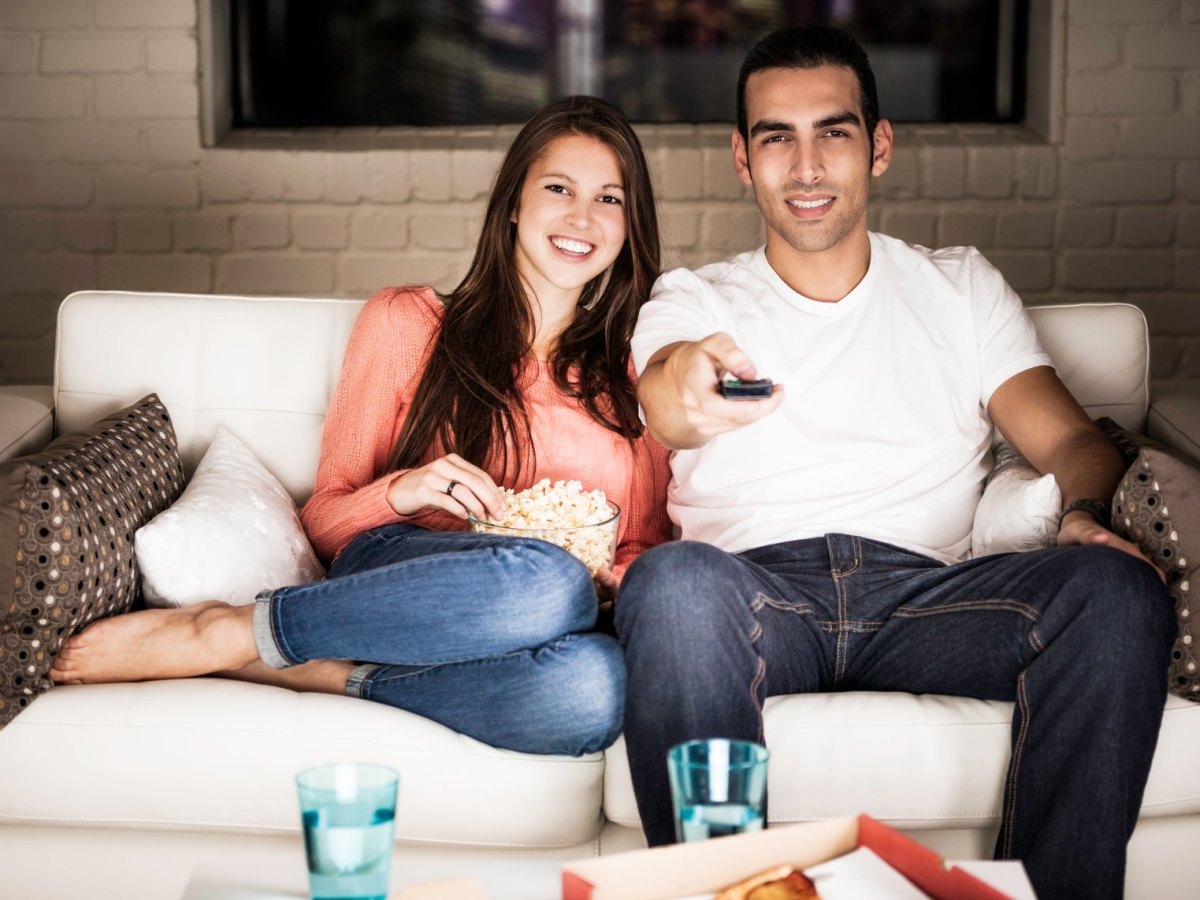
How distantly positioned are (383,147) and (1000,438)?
1.83 metres

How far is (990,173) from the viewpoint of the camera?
337 centimetres

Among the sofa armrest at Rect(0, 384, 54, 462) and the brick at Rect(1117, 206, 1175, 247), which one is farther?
the brick at Rect(1117, 206, 1175, 247)

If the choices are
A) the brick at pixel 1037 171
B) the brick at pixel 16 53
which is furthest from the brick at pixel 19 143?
the brick at pixel 1037 171

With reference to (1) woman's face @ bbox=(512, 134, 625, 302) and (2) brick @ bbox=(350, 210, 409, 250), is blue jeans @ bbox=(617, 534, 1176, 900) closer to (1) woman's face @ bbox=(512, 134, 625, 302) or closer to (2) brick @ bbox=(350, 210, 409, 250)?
(1) woman's face @ bbox=(512, 134, 625, 302)

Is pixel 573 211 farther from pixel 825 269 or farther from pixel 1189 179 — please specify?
pixel 1189 179

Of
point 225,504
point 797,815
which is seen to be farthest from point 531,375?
point 797,815

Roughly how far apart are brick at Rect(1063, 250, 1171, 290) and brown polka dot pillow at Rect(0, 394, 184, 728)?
2.41 m

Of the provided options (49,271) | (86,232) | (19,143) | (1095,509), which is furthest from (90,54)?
(1095,509)

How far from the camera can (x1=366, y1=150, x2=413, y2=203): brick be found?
3.34 metres

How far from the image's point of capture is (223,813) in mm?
1681

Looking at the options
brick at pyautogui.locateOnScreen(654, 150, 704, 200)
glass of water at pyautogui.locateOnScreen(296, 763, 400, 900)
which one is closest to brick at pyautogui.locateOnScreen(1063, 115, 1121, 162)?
brick at pyautogui.locateOnScreen(654, 150, 704, 200)

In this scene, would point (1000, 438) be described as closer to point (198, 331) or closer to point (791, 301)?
point (791, 301)

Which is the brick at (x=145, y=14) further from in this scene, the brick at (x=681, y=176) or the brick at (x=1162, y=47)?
the brick at (x=1162, y=47)

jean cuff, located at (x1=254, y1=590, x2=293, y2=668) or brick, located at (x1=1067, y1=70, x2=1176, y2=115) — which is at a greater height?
brick, located at (x1=1067, y1=70, x2=1176, y2=115)
